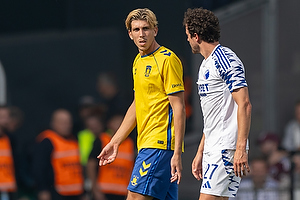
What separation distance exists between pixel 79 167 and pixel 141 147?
458cm

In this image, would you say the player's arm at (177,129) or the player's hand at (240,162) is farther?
the player's arm at (177,129)

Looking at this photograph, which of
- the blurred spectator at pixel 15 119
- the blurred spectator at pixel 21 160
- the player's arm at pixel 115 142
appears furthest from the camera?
the blurred spectator at pixel 15 119

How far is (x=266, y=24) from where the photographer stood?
1107cm

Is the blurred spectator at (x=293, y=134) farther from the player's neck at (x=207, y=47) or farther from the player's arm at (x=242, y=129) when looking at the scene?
the player's arm at (x=242, y=129)

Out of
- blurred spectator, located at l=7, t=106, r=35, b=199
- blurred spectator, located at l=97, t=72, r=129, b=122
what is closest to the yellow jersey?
blurred spectator, located at l=7, t=106, r=35, b=199

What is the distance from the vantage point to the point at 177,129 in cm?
476

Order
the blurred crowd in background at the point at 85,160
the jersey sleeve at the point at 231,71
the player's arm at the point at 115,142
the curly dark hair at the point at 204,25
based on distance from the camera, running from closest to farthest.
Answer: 1. the jersey sleeve at the point at 231,71
2. the curly dark hair at the point at 204,25
3. the player's arm at the point at 115,142
4. the blurred crowd in background at the point at 85,160

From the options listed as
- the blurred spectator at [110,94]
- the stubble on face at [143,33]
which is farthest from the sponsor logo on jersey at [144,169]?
the blurred spectator at [110,94]

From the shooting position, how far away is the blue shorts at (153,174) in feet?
15.9

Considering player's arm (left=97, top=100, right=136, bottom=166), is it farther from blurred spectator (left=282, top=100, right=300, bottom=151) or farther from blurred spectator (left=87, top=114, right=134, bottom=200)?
blurred spectator (left=282, top=100, right=300, bottom=151)

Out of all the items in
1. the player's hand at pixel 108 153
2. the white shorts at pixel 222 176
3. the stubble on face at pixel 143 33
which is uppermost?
the stubble on face at pixel 143 33

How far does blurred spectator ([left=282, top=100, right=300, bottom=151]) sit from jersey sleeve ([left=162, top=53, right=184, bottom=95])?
5594 millimetres

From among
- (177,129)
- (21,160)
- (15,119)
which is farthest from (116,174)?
(177,129)

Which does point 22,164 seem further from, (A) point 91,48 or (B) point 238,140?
(B) point 238,140
